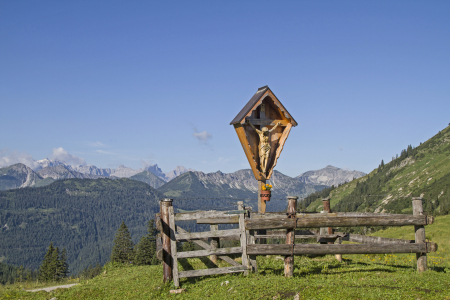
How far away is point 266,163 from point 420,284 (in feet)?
29.9

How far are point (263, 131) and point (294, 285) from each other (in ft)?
28.7

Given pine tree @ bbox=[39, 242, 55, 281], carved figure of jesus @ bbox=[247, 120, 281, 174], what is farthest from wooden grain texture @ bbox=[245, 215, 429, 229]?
pine tree @ bbox=[39, 242, 55, 281]

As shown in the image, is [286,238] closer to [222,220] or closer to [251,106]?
[222,220]

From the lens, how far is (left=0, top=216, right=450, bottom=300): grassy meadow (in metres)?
11.1

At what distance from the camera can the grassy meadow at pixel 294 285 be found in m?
11.1

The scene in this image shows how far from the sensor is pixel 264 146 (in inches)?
744

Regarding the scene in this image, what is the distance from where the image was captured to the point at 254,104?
18.4 m

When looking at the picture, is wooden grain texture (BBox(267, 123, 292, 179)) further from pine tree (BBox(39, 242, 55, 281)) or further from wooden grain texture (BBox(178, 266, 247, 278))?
pine tree (BBox(39, 242, 55, 281))

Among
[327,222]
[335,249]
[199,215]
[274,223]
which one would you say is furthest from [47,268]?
[327,222]

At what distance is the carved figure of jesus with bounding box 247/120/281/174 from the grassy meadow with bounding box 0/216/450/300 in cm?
480

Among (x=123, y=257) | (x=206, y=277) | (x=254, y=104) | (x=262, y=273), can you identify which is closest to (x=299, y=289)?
(x=262, y=273)

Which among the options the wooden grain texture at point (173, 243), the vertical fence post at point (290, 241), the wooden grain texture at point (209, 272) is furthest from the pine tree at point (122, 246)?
the vertical fence post at point (290, 241)

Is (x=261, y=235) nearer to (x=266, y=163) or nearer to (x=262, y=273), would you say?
(x=262, y=273)

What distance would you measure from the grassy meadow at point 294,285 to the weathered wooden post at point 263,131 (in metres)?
4.62
